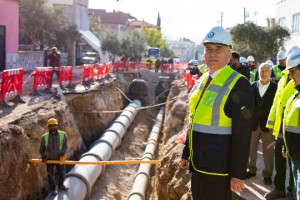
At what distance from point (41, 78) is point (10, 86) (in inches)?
97.5

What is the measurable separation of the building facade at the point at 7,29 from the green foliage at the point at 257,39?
11798 mm

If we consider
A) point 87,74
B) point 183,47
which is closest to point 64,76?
point 87,74

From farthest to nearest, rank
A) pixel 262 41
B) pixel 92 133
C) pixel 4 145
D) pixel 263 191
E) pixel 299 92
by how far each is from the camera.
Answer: pixel 262 41 → pixel 92 133 → pixel 4 145 → pixel 263 191 → pixel 299 92

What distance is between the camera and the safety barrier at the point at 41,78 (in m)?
12.8

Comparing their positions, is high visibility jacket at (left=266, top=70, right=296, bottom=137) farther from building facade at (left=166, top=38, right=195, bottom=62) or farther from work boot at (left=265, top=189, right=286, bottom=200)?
building facade at (left=166, top=38, right=195, bottom=62)

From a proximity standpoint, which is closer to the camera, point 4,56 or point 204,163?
point 204,163

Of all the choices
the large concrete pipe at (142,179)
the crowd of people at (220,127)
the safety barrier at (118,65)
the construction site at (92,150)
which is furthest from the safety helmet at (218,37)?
the safety barrier at (118,65)

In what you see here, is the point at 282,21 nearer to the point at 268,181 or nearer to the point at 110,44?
the point at 110,44

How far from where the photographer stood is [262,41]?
894 inches

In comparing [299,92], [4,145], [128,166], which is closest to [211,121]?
[299,92]

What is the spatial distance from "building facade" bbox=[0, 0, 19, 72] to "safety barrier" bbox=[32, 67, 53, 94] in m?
6.82

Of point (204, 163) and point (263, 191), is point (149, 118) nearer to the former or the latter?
point (263, 191)

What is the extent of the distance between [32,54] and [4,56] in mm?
3207

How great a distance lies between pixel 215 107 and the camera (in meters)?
3.32
